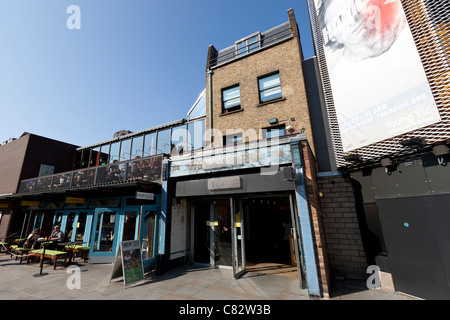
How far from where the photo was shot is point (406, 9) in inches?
265

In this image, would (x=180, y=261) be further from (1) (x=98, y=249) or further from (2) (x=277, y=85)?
(2) (x=277, y=85)

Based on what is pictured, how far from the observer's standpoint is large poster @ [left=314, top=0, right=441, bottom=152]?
614 centimetres

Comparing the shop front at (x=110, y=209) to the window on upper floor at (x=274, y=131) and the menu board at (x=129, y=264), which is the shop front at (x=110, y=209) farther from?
the window on upper floor at (x=274, y=131)

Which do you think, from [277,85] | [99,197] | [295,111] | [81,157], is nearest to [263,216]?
[295,111]

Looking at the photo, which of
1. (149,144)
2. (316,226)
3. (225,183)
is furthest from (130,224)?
(316,226)

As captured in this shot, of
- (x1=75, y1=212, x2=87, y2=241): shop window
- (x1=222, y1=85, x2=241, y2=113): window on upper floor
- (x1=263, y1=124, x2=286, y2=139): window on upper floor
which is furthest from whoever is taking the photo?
(x1=75, y1=212, x2=87, y2=241): shop window

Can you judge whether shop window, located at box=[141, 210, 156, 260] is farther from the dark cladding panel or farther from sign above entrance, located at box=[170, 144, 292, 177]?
the dark cladding panel

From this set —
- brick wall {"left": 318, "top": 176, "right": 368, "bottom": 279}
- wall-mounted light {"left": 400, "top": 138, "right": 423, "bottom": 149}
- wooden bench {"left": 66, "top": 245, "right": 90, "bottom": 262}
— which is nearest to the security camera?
brick wall {"left": 318, "top": 176, "right": 368, "bottom": 279}

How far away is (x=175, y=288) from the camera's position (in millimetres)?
6262

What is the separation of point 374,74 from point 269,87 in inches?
186

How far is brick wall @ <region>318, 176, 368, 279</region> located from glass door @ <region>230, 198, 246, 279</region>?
358 centimetres

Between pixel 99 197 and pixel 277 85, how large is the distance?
12.6 meters

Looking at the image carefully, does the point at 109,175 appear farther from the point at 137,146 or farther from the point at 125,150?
the point at 125,150

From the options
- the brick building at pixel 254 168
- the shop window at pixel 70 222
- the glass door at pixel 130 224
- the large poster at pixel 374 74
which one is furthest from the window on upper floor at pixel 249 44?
the shop window at pixel 70 222
